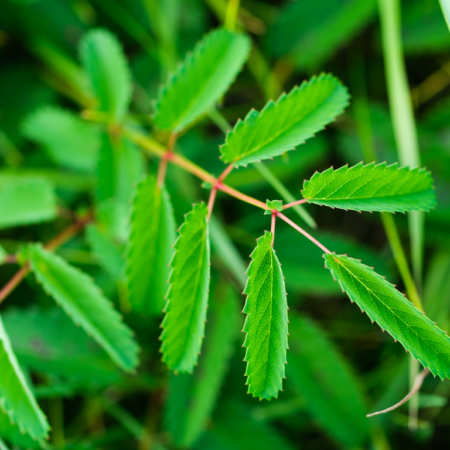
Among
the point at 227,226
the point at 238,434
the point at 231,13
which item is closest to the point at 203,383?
the point at 238,434

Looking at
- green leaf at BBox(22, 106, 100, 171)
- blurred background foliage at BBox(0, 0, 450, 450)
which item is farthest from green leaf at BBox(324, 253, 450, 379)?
green leaf at BBox(22, 106, 100, 171)

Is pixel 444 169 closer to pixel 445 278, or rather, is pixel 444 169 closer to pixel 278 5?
pixel 445 278

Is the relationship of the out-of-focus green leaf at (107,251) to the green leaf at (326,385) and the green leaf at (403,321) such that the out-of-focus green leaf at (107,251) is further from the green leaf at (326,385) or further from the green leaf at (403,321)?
the green leaf at (403,321)

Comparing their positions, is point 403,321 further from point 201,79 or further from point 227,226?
point 227,226

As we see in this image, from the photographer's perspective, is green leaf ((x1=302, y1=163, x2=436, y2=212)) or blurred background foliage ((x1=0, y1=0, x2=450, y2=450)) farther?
blurred background foliage ((x1=0, y1=0, x2=450, y2=450))

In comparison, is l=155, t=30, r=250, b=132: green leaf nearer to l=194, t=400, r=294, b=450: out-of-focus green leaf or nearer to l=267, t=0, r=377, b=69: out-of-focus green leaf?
l=267, t=0, r=377, b=69: out-of-focus green leaf

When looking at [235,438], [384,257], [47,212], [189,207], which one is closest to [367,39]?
[384,257]

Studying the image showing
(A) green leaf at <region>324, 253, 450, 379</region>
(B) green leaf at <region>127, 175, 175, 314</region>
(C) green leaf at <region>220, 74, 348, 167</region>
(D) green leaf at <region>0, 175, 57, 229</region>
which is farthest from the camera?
(D) green leaf at <region>0, 175, 57, 229</region>
